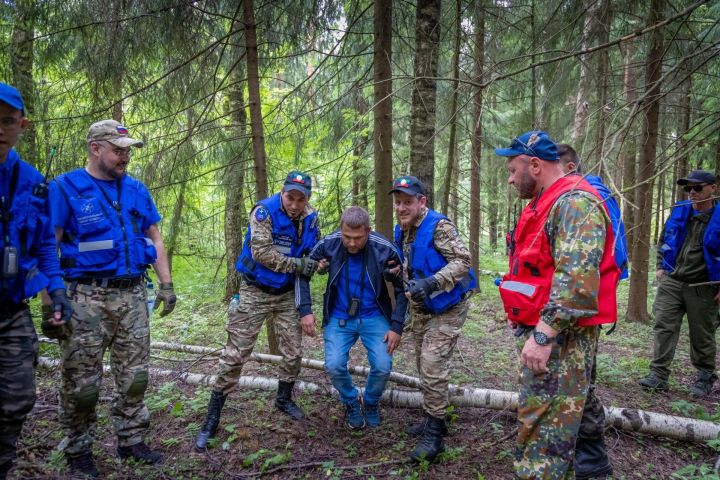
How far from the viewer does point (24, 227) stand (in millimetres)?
2719

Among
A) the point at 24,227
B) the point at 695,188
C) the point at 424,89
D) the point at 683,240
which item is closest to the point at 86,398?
the point at 24,227

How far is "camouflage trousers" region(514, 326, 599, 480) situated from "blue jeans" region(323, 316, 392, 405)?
5.23 feet

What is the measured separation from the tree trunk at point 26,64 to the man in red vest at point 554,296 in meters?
5.21

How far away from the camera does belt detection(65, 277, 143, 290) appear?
338 centimetres

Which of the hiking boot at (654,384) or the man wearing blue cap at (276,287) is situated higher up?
the man wearing blue cap at (276,287)

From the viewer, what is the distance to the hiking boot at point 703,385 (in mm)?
4906

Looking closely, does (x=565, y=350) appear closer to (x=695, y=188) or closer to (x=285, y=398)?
(x=285, y=398)

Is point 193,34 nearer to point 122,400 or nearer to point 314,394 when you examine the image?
point 122,400

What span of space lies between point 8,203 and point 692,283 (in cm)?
632

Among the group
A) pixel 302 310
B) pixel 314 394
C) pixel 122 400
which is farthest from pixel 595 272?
pixel 122 400

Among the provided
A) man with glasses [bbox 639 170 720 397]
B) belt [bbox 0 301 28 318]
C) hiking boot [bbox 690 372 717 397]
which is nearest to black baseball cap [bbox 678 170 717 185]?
man with glasses [bbox 639 170 720 397]

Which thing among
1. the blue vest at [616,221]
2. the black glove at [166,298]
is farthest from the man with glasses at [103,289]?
the blue vest at [616,221]

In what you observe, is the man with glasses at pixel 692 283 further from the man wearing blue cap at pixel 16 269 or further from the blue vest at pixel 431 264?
the man wearing blue cap at pixel 16 269

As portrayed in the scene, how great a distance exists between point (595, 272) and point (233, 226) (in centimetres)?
749
